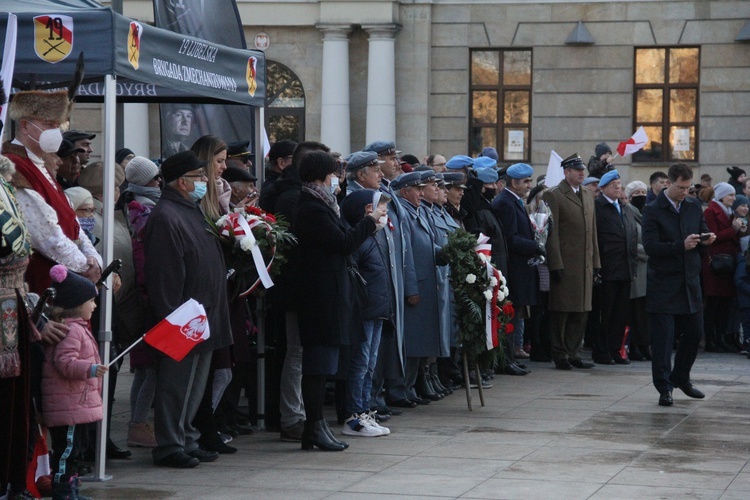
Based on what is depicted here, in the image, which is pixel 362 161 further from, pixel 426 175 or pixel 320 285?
pixel 320 285

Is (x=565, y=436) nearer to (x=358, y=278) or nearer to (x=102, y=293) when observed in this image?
(x=358, y=278)

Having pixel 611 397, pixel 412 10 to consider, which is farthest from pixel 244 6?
pixel 611 397

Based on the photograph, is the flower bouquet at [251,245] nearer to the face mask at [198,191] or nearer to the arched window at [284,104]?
the face mask at [198,191]

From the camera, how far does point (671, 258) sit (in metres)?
11.6

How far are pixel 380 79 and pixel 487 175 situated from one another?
43.2 feet

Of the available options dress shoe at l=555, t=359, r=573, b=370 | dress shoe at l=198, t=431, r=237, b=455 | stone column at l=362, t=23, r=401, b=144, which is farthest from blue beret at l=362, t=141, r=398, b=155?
stone column at l=362, t=23, r=401, b=144

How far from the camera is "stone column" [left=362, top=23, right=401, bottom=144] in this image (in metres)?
26.6

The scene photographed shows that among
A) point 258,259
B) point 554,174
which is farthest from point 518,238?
point 258,259

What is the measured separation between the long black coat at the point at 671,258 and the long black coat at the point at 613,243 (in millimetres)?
3460

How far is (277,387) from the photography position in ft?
32.9

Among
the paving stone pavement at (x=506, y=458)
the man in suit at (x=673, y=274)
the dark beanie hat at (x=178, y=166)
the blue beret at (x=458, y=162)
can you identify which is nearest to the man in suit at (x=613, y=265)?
the blue beret at (x=458, y=162)

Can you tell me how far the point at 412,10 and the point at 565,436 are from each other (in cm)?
1806

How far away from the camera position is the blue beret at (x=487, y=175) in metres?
13.7

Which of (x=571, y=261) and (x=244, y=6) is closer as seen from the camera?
(x=571, y=261)
